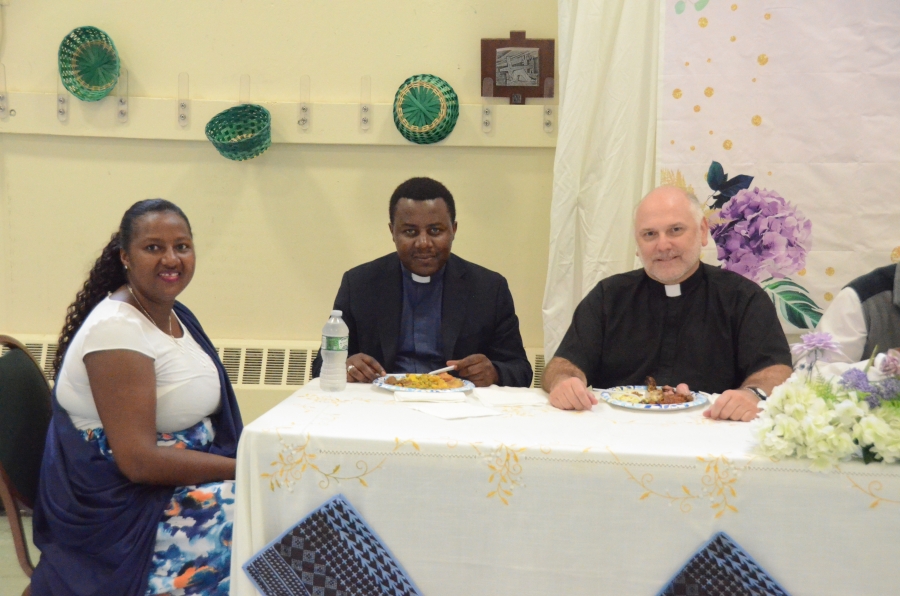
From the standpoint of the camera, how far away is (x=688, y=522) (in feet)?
5.44

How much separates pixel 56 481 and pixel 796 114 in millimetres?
3028

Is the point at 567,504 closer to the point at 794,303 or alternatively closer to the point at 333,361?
the point at 333,361

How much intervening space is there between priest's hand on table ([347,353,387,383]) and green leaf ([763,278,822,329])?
1.84 meters

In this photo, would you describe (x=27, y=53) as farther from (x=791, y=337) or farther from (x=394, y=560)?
(x=791, y=337)

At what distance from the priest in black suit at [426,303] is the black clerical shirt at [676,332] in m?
0.36

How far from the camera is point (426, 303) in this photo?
3076 mm

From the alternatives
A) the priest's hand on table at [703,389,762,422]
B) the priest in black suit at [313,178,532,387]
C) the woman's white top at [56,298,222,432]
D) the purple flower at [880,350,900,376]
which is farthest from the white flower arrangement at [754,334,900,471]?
the woman's white top at [56,298,222,432]

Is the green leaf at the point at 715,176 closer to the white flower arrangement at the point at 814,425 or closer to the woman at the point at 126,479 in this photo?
the white flower arrangement at the point at 814,425

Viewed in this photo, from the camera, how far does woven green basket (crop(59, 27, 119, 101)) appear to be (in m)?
3.65

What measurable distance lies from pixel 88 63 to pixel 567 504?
3202 millimetres

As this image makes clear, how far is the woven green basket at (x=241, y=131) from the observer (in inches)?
141

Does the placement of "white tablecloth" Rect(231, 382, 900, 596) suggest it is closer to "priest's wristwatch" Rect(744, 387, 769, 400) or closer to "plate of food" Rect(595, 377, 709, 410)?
"plate of food" Rect(595, 377, 709, 410)

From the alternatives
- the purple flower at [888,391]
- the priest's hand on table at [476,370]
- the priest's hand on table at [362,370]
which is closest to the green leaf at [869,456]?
the purple flower at [888,391]

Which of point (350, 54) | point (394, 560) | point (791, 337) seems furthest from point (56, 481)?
point (791, 337)
